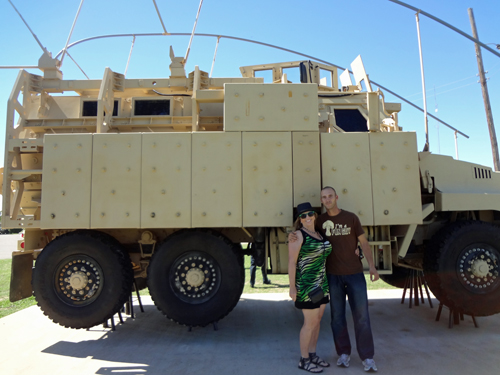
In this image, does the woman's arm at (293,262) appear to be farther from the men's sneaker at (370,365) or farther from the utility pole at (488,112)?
the utility pole at (488,112)

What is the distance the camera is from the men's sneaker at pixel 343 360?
3.83 m

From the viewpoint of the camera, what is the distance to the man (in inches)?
154

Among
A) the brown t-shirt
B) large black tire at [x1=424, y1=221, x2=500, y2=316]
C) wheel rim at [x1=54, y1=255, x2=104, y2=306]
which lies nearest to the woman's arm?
the brown t-shirt

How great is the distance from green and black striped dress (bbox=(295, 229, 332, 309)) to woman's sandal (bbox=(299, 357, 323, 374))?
0.57 metres

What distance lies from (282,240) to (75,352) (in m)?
3.01

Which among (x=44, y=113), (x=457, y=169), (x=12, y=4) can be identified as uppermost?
(x=12, y=4)

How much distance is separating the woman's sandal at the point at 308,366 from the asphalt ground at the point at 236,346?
3.4 inches

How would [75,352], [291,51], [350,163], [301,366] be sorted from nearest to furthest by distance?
[301,366], [75,352], [350,163], [291,51]

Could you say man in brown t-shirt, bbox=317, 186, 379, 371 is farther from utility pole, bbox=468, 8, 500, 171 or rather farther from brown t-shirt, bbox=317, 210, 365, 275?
utility pole, bbox=468, 8, 500, 171

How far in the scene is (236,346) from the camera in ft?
15.0

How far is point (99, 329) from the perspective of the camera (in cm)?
543

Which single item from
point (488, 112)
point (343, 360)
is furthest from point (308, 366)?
point (488, 112)

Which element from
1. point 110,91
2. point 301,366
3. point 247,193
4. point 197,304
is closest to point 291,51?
point 110,91

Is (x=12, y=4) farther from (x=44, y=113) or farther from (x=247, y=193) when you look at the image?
(x=247, y=193)
